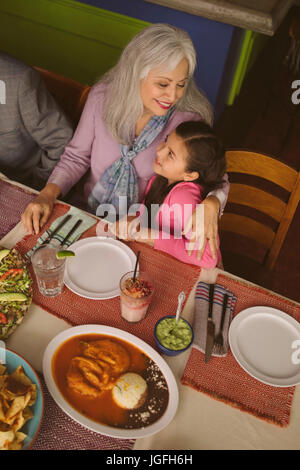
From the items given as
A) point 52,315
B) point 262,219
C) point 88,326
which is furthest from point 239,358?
point 262,219

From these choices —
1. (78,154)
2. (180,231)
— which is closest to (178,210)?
(180,231)

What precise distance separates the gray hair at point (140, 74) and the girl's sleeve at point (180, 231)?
0.38 meters

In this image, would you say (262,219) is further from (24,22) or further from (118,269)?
(24,22)

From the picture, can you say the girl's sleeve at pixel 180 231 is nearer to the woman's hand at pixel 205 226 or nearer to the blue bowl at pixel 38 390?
the woman's hand at pixel 205 226

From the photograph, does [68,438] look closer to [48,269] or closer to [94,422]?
[94,422]

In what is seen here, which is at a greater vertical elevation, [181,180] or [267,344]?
[181,180]

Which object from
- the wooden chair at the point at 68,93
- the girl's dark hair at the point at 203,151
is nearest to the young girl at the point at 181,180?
the girl's dark hair at the point at 203,151

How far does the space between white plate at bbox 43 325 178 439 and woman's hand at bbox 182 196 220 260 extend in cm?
41

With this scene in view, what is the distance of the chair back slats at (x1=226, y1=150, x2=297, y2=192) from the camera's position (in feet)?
5.60

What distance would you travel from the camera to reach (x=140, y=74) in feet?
5.20

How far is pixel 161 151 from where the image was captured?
1.64 meters

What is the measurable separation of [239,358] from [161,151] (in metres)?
0.88

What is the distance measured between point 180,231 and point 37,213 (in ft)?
1.88

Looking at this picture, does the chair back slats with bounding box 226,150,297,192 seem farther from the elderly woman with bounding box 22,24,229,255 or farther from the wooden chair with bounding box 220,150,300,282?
the elderly woman with bounding box 22,24,229,255
